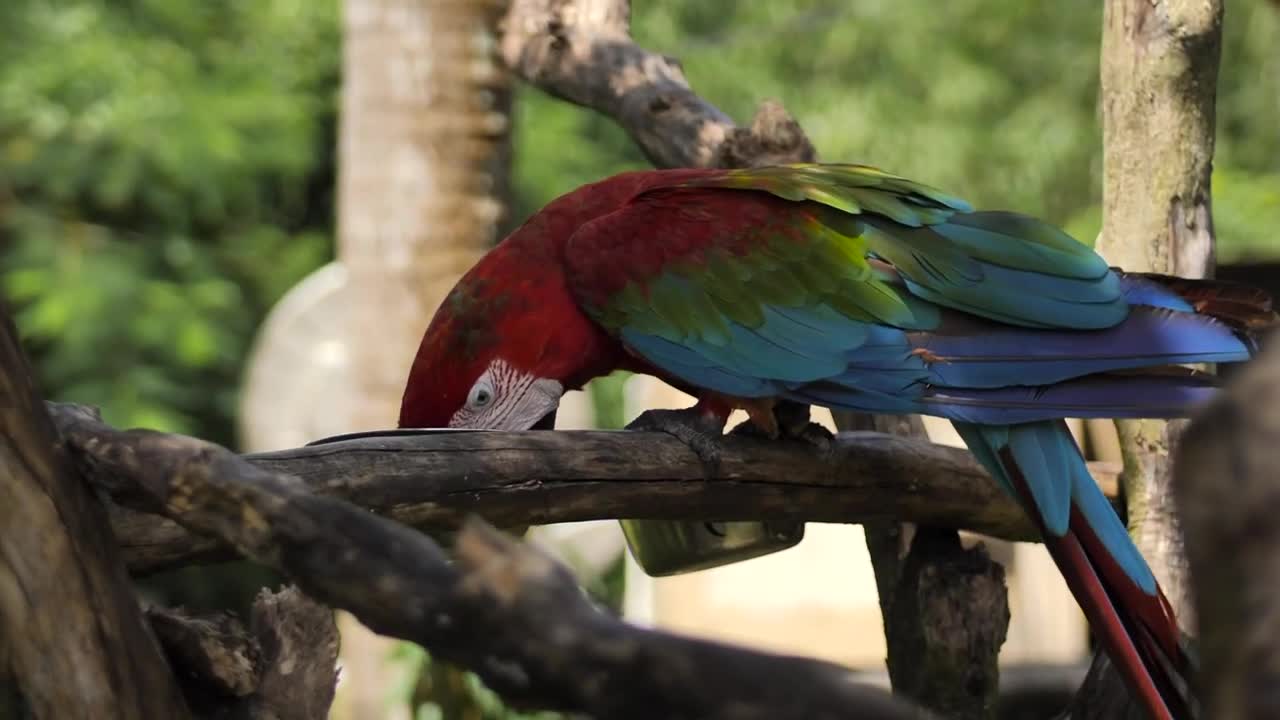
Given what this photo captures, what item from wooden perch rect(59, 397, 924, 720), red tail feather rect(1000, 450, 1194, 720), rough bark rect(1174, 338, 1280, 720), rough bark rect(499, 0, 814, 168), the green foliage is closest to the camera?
rough bark rect(1174, 338, 1280, 720)

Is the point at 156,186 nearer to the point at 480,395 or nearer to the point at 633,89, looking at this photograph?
the point at 633,89

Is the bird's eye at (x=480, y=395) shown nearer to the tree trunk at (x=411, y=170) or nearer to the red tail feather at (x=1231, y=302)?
the red tail feather at (x=1231, y=302)

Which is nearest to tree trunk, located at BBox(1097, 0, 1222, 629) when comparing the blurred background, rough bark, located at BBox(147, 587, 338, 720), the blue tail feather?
the blurred background

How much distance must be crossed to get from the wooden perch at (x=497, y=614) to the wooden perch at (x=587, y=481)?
44mm

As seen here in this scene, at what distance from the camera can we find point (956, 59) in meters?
5.67

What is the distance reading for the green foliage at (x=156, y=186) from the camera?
4402 mm

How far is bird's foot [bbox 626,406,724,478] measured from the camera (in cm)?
160

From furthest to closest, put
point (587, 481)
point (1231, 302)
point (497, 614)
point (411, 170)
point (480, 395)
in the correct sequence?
point (411, 170)
point (480, 395)
point (1231, 302)
point (587, 481)
point (497, 614)

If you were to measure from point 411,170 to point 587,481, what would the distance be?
161cm

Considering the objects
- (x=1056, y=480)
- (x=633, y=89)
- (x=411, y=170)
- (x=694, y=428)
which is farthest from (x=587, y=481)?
(x=411, y=170)

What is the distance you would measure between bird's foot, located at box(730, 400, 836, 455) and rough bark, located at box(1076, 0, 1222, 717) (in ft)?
1.62

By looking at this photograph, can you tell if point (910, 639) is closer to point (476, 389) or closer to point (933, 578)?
point (933, 578)

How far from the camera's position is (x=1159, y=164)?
1.94 meters

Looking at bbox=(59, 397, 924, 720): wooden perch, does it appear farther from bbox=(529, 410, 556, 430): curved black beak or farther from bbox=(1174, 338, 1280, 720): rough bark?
bbox=(529, 410, 556, 430): curved black beak
